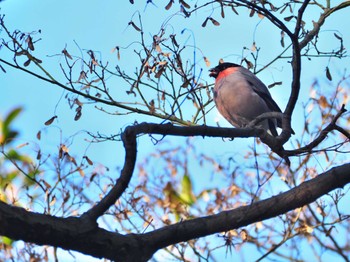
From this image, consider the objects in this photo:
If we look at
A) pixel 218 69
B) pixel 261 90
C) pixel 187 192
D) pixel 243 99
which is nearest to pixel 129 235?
pixel 243 99

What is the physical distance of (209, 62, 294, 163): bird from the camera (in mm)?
5629

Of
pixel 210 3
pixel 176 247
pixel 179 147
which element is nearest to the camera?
pixel 210 3

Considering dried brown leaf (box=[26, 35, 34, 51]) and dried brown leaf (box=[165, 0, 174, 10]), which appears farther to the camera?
dried brown leaf (box=[26, 35, 34, 51])

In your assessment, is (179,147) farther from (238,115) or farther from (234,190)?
(238,115)

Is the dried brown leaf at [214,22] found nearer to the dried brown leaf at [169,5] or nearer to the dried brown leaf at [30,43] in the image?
the dried brown leaf at [169,5]

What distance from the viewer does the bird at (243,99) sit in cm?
563

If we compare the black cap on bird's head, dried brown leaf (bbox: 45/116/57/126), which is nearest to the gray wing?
the black cap on bird's head

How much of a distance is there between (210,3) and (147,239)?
2.00 metres

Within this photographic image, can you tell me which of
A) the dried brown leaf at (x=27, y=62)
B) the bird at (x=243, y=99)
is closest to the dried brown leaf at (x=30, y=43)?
the dried brown leaf at (x=27, y=62)

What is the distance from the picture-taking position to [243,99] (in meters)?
5.71

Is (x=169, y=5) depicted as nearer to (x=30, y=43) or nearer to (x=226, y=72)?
(x=30, y=43)

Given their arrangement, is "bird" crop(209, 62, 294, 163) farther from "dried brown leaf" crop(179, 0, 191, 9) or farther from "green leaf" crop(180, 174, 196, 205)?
"dried brown leaf" crop(179, 0, 191, 9)

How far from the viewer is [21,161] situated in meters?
5.16

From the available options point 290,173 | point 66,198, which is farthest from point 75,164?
point 290,173
